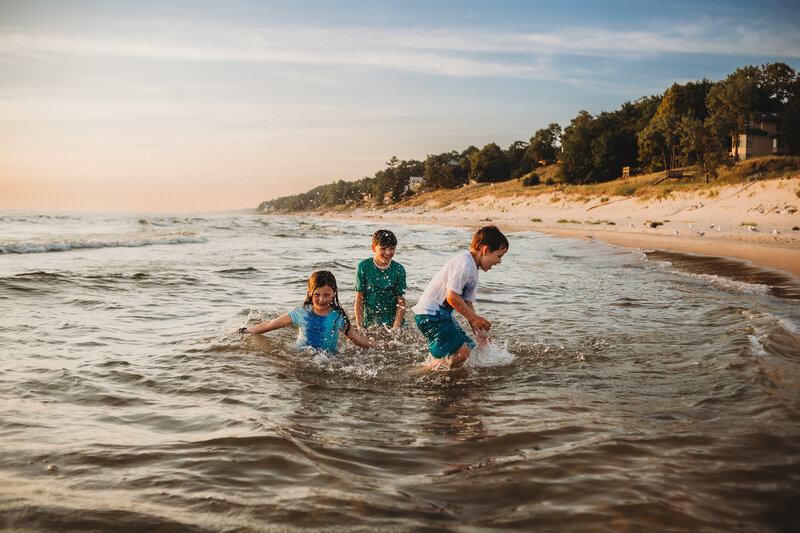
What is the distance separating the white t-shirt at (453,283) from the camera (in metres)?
5.11

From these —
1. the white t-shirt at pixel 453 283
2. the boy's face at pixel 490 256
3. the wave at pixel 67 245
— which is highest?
the boy's face at pixel 490 256

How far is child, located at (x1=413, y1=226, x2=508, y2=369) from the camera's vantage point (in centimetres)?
509

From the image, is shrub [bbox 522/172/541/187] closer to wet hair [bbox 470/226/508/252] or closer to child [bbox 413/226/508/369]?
child [bbox 413/226/508/369]

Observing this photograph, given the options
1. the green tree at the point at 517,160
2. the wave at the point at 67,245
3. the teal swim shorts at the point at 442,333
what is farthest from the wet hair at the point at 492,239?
the green tree at the point at 517,160

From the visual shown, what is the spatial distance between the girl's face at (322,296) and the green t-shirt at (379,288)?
1.22 meters

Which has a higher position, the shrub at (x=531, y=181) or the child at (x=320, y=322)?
the shrub at (x=531, y=181)

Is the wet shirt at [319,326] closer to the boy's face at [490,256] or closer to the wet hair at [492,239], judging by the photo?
the boy's face at [490,256]

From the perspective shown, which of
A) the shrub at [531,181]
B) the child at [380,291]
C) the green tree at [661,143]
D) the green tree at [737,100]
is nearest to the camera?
the child at [380,291]

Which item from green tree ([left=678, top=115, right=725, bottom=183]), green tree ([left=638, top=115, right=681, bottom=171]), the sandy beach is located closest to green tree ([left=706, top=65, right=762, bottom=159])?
green tree ([left=638, top=115, right=681, bottom=171])

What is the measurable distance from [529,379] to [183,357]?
13.4ft

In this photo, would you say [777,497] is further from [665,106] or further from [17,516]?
[665,106]

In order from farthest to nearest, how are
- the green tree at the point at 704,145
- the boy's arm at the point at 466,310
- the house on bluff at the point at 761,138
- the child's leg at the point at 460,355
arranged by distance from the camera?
the house on bluff at the point at 761,138, the green tree at the point at 704,145, the child's leg at the point at 460,355, the boy's arm at the point at 466,310

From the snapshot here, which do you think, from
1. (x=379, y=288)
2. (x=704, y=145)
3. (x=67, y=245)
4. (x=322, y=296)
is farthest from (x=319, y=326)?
(x=704, y=145)

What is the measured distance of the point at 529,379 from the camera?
5.34 m
